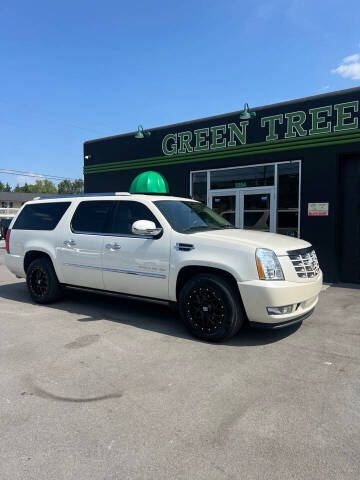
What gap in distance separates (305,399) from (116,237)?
10.9ft

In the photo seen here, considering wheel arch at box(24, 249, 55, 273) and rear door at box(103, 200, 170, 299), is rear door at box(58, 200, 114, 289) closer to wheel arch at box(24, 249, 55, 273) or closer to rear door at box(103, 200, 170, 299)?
rear door at box(103, 200, 170, 299)

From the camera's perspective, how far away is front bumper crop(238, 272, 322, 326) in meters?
4.23

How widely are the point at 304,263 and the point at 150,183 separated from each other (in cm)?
723

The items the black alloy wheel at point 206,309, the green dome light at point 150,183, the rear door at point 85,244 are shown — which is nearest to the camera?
the black alloy wheel at point 206,309

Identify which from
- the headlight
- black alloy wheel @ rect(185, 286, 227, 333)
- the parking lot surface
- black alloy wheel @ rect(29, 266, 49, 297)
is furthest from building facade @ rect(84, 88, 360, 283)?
black alloy wheel @ rect(29, 266, 49, 297)

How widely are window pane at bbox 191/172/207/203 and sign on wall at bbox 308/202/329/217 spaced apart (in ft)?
10.3

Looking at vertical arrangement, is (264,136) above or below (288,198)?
above

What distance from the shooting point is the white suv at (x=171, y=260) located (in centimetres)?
438

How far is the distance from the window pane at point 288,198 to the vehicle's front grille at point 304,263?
459cm

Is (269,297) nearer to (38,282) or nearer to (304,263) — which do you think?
(304,263)

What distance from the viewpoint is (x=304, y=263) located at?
4695mm

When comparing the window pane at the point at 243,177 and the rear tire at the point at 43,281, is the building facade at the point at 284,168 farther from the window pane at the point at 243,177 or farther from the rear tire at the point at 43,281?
the rear tire at the point at 43,281

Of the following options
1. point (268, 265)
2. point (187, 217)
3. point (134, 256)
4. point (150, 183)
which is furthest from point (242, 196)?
point (268, 265)

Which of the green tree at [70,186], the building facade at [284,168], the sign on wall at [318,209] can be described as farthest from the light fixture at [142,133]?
the green tree at [70,186]
